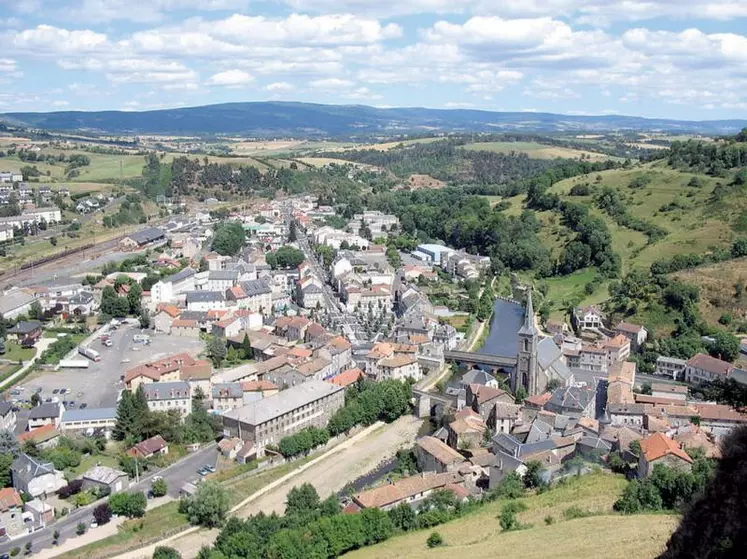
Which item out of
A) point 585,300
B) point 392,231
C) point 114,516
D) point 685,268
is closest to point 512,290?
point 585,300

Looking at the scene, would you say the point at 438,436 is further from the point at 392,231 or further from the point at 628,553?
the point at 392,231

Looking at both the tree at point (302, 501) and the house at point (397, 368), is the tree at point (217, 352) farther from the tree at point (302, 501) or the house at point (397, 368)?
the tree at point (302, 501)

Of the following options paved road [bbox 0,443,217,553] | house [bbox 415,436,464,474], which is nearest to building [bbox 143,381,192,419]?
paved road [bbox 0,443,217,553]

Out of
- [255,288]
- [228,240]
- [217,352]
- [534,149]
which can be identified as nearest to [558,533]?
[217,352]

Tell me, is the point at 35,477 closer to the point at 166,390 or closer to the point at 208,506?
the point at 208,506

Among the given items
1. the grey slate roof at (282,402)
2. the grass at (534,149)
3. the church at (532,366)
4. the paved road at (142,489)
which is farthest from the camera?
the grass at (534,149)

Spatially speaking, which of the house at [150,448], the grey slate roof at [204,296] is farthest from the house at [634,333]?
the house at [150,448]
